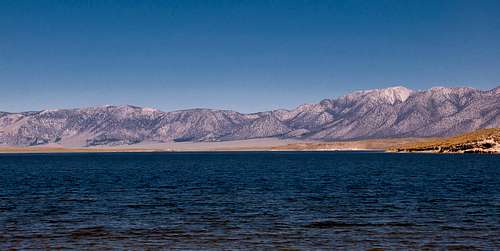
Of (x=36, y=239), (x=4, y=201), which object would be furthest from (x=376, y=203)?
(x=4, y=201)

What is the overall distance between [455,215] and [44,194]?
187 feet

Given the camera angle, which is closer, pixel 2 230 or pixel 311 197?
pixel 2 230

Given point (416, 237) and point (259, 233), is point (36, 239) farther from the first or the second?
point (416, 237)

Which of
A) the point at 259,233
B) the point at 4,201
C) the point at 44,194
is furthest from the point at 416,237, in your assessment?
the point at 44,194

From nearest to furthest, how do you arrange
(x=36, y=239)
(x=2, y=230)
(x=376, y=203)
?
(x=36, y=239) → (x=2, y=230) → (x=376, y=203)

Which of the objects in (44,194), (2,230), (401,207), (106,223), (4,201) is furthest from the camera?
(44,194)

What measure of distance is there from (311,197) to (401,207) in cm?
1568

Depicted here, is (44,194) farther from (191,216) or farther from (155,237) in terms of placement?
(155,237)

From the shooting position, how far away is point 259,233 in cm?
4869

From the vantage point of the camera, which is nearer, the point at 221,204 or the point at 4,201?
the point at 221,204

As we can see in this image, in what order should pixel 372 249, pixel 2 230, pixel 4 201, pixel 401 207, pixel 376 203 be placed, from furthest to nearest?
pixel 4 201, pixel 376 203, pixel 401 207, pixel 2 230, pixel 372 249

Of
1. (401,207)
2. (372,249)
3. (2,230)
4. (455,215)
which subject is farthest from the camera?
(401,207)

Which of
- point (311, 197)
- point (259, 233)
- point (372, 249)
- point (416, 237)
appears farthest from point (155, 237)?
point (311, 197)

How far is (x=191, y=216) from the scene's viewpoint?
195 ft
